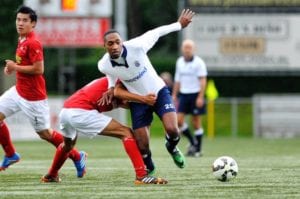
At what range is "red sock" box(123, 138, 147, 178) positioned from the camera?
1071 centimetres

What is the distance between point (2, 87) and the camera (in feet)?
119

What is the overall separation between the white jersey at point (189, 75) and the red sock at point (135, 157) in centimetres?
750

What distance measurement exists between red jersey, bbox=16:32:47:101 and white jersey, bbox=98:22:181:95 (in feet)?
4.00

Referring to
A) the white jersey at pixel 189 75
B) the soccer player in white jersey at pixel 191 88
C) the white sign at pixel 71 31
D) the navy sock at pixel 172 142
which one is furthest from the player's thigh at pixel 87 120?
the white sign at pixel 71 31

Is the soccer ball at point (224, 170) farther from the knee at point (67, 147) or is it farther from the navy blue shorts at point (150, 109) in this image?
the knee at point (67, 147)

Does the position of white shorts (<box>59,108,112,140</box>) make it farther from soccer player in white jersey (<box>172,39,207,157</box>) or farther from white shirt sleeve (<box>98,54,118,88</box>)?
soccer player in white jersey (<box>172,39,207,157</box>)

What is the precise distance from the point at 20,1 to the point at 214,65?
13367 millimetres

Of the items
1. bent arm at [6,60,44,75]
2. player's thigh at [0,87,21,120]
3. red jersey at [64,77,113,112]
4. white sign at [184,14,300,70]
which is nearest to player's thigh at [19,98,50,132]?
player's thigh at [0,87,21,120]

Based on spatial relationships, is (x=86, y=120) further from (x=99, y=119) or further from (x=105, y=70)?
(x=105, y=70)

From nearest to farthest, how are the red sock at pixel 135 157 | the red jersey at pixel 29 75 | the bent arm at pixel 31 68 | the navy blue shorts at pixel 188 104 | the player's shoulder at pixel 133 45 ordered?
the red sock at pixel 135 157 → the player's shoulder at pixel 133 45 → the bent arm at pixel 31 68 → the red jersey at pixel 29 75 → the navy blue shorts at pixel 188 104

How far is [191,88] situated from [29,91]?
637 centimetres

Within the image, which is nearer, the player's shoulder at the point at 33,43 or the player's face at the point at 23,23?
the player's shoulder at the point at 33,43

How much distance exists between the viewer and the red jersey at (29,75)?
12.1 m

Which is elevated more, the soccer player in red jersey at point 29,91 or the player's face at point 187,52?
the soccer player in red jersey at point 29,91
